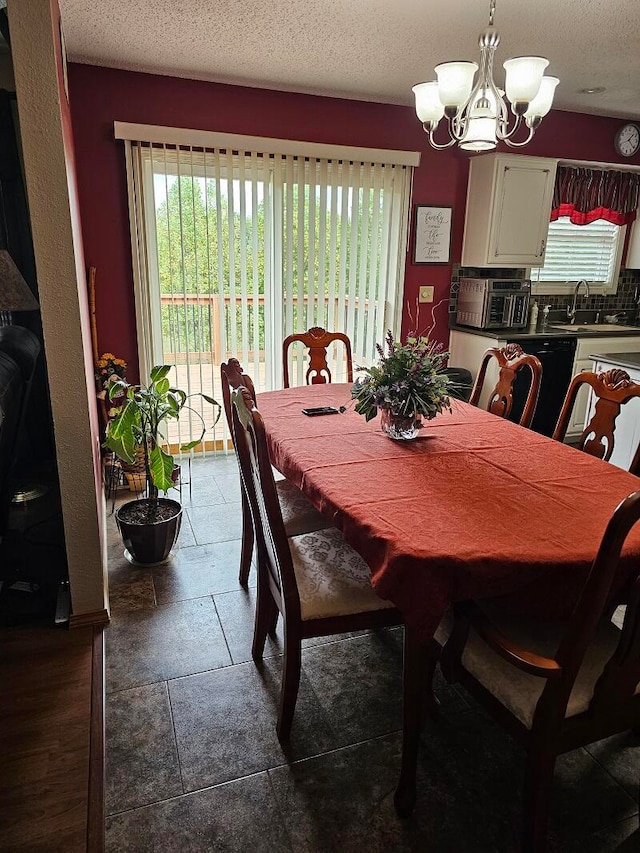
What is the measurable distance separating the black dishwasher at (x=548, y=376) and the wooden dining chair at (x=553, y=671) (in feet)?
9.99

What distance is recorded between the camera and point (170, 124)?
11.7 ft

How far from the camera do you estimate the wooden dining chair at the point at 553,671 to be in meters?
1.15

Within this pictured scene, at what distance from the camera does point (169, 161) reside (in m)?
3.59

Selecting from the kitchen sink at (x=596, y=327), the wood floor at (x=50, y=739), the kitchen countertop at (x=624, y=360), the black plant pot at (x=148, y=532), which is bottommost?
the wood floor at (x=50, y=739)

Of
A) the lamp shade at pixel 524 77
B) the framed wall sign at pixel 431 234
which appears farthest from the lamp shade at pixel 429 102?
the framed wall sign at pixel 431 234

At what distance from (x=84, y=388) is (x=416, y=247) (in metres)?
3.08

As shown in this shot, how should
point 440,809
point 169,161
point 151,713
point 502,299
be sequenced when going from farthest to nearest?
point 502,299
point 169,161
point 151,713
point 440,809

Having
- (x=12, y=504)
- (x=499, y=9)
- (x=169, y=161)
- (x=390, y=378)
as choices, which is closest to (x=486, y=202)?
(x=499, y=9)

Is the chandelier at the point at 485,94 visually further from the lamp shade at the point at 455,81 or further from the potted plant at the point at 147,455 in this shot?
the potted plant at the point at 147,455

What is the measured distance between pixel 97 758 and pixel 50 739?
0.19 meters

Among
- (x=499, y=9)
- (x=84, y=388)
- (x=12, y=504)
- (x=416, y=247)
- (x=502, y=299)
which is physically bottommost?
(x=12, y=504)

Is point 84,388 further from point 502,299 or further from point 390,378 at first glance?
point 502,299

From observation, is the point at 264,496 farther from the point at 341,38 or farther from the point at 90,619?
the point at 341,38

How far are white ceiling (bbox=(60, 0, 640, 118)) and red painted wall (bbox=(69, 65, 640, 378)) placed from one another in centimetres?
11
